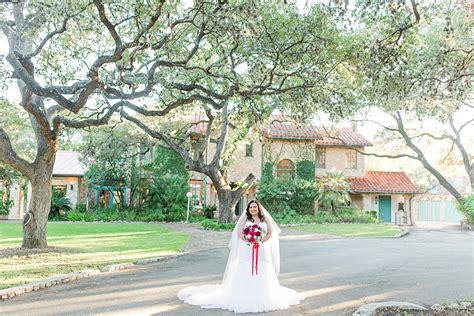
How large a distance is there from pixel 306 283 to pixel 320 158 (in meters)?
27.8

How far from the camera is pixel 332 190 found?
32.6 meters

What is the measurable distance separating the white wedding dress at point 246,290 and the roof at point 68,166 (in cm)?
2784

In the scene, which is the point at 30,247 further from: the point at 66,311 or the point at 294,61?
the point at 294,61

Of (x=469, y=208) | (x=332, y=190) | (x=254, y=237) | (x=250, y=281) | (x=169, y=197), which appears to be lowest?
(x=250, y=281)

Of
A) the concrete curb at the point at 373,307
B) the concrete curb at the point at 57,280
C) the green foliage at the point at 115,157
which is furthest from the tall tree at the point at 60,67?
the green foliage at the point at 115,157

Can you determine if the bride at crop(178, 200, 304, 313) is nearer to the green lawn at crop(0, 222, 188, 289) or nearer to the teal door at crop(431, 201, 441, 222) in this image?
the green lawn at crop(0, 222, 188, 289)

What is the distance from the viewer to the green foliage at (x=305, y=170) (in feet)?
115

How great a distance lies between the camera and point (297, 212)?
32.9 meters

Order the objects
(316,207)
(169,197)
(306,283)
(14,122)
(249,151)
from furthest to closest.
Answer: (249,151) → (316,207) → (169,197) → (14,122) → (306,283)

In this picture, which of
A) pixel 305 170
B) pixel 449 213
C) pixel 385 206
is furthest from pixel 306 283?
pixel 449 213

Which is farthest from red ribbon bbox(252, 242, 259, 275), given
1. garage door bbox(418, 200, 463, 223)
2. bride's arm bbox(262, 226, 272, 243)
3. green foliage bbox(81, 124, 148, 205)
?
garage door bbox(418, 200, 463, 223)

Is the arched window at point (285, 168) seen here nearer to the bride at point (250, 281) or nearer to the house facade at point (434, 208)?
the house facade at point (434, 208)

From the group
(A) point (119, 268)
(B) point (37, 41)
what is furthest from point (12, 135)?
(A) point (119, 268)

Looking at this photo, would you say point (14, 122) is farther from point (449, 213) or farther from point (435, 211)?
point (449, 213)
